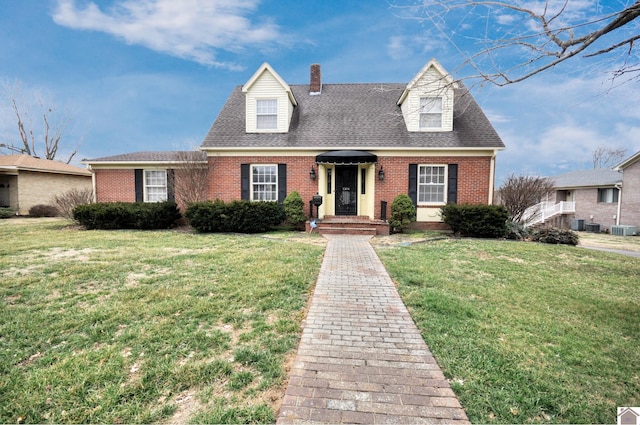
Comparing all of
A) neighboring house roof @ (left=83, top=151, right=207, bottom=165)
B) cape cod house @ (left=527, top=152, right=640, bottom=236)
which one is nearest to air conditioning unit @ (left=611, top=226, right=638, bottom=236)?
cape cod house @ (left=527, top=152, right=640, bottom=236)

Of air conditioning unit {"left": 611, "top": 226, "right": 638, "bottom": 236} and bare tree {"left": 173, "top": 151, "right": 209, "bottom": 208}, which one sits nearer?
bare tree {"left": 173, "top": 151, "right": 209, "bottom": 208}

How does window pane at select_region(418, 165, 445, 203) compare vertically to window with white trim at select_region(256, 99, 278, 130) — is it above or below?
below

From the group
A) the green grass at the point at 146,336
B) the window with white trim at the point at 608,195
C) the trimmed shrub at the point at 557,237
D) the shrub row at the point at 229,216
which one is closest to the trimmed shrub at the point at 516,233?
the trimmed shrub at the point at 557,237

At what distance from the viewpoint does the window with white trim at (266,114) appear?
1316cm

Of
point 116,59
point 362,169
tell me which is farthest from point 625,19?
point 116,59

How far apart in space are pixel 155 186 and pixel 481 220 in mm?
14524

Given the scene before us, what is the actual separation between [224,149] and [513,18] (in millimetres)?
11021

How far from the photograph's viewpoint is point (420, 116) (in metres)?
12.8

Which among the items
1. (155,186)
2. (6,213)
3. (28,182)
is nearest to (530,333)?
(155,186)

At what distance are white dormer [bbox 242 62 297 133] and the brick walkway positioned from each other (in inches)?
410

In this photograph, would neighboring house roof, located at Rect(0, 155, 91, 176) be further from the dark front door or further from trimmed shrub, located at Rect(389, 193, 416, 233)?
trimmed shrub, located at Rect(389, 193, 416, 233)

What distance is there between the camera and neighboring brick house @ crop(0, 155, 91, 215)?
18.4 meters

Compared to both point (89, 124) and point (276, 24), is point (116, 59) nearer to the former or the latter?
point (276, 24)

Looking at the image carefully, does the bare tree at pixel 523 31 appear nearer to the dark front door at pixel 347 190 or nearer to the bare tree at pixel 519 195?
the dark front door at pixel 347 190
